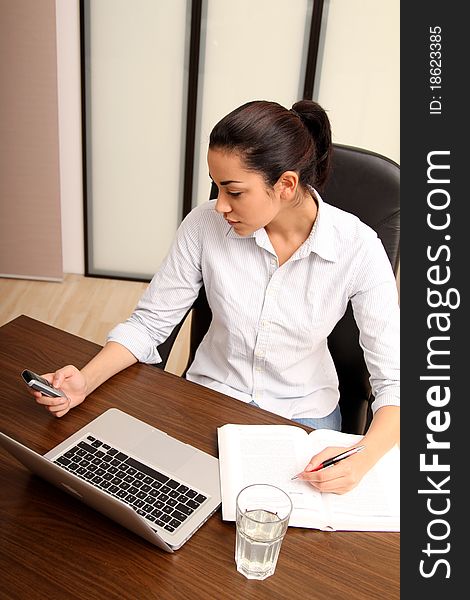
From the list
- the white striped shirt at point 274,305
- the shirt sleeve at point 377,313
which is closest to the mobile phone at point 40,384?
the white striped shirt at point 274,305

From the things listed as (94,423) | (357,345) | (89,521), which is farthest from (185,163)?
(89,521)

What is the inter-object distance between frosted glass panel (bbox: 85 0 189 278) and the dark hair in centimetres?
175

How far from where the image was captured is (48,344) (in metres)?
1.48

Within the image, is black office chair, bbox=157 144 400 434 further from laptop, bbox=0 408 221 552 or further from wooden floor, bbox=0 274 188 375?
wooden floor, bbox=0 274 188 375

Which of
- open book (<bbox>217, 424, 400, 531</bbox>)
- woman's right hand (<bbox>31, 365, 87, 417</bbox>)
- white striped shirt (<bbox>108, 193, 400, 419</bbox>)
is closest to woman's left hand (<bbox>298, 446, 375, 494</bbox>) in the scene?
open book (<bbox>217, 424, 400, 531</bbox>)

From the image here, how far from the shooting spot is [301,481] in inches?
45.6

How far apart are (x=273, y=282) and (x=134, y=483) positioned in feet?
1.82

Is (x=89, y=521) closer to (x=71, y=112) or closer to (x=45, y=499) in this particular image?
(x=45, y=499)

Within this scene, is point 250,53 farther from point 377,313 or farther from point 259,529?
point 259,529

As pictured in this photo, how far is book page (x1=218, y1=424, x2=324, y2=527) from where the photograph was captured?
43.2 inches

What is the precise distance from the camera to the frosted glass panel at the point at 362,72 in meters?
2.90

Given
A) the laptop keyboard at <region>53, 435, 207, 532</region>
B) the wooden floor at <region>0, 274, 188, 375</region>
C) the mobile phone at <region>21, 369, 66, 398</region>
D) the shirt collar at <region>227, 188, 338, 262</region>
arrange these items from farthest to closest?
the wooden floor at <region>0, 274, 188, 375</region> → the shirt collar at <region>227, 188, 338, 262</region> → the mobile phone at <region>21, 369, 66, 398</region> → the laptop keyboard at <region>53, 435, 207, 532</region>

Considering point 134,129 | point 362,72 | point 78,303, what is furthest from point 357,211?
point 78,303

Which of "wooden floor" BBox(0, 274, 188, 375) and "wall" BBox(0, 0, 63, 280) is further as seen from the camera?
"wooden floor" BBox(0, 274, 188, 375)
